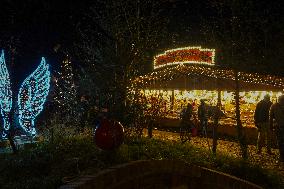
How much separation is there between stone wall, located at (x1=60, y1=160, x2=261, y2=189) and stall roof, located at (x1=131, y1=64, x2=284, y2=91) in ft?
22.9

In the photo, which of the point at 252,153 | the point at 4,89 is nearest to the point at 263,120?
the point at 252,153

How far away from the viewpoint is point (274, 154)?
43.0 feet

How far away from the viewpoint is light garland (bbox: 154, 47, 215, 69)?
17.0 meters

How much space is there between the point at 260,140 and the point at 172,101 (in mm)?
8831

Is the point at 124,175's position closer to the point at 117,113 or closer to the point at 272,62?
the point at 117,113

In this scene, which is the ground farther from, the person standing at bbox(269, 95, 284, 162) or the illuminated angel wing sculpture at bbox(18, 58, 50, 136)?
the illuminated angel wing sculpture at bbox(18, 58, 50, 136)

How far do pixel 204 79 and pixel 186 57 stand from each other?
1.65m

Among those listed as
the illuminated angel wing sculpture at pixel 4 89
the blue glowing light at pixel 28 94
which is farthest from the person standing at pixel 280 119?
the illuminated angel wing sculpture at pixel 4 89

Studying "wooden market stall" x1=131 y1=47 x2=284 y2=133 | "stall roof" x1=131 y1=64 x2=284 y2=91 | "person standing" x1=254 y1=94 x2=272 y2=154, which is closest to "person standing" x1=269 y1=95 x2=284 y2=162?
"person standing" x1=254 y1=94 x2=272 y2=154

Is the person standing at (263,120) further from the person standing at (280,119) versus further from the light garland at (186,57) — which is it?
the light garland at (186,57)

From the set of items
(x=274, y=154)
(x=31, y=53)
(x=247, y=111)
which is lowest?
(x=274, y=154)

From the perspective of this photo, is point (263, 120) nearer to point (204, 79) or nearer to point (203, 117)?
point (203, 117)

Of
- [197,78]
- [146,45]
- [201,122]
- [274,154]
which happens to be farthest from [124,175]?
[197,78]

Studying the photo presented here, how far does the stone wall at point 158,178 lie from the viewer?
5702mm
